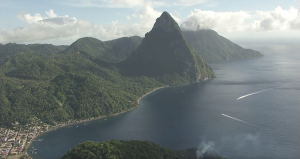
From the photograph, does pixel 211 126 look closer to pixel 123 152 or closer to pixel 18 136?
pixel 123 152

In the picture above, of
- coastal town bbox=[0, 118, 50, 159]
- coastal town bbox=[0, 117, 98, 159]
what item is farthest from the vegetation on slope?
coastal town bbox=[0, 118, 50, 159]

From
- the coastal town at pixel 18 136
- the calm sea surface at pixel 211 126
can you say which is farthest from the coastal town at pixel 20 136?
the calm sea surface at pixel 211 126

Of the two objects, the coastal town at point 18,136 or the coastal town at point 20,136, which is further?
the coastal town at point 18,136

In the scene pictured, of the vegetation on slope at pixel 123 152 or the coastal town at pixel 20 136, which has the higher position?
the vegetation on slope at pixel 123 152

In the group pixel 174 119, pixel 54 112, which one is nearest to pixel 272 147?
pixel 174 119

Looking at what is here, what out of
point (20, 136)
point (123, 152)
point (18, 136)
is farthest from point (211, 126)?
point (18, 136)

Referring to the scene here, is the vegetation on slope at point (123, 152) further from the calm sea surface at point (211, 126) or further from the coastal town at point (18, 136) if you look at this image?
the coastal town at point (18, 136)

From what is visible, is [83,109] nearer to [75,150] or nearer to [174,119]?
[174,119]
